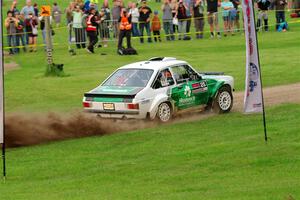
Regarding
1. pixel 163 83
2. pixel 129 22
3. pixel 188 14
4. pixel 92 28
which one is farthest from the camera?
pixel 188 14

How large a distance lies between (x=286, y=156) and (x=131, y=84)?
666cm

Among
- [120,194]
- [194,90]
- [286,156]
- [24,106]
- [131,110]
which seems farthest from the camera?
[24,106]

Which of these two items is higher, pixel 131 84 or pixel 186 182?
pixel 131 84

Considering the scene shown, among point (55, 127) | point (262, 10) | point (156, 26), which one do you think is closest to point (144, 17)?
point (156, 26)

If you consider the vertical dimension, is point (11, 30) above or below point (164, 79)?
above

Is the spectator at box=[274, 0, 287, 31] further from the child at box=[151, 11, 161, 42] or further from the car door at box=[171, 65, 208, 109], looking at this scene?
the car door at box=[171, 65, 208, 109]

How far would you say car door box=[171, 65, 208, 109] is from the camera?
21734 mm

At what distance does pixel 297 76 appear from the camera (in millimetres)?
29547

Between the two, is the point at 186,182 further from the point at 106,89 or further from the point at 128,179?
the point at 106,89

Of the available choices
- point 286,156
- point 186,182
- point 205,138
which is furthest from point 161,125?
point 186,182

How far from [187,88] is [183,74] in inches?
19.5

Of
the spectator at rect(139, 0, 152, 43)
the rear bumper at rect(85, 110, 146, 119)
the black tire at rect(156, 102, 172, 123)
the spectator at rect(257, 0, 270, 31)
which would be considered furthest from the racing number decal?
the spectator at rect(257, 0, 270, 31)

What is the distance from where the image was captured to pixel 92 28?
36312 mm

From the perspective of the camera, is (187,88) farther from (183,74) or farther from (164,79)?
(164,79)
